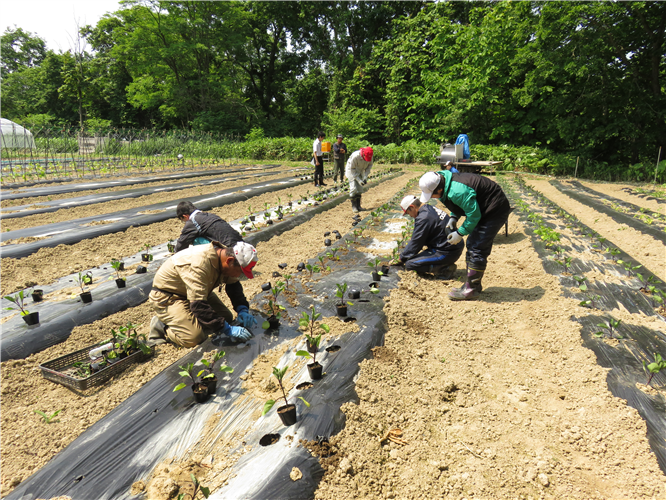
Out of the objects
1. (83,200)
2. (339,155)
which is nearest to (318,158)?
(339,155)

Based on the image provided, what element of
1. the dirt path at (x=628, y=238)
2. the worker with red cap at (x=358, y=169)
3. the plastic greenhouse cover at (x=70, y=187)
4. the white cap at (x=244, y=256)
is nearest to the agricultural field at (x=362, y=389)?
the dirt path at (x=628, y=238)

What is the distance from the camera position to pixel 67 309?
3893 millimetres

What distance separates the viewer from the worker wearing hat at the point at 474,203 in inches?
153

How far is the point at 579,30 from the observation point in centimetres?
1323

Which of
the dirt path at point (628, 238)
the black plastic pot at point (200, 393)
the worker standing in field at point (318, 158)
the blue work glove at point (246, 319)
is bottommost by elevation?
the black plastic pot at point (200, 393)

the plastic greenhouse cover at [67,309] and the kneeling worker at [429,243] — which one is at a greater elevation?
the kneeling worker at [429,243]

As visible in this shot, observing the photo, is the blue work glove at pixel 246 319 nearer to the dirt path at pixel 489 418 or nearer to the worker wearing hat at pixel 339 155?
the dirt path at pixel 489 418

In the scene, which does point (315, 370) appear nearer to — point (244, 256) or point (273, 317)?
point (273, 317)

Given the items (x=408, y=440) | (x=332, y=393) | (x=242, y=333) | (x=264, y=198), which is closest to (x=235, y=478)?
(x=332, y=393)

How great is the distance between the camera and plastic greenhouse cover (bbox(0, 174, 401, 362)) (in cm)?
341

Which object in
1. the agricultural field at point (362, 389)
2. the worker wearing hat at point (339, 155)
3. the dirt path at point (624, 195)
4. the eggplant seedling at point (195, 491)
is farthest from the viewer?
the worker wearing hat at point (339, 155)

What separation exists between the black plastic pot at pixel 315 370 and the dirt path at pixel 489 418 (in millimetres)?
341

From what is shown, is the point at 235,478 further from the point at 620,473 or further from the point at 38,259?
the point at 38,259

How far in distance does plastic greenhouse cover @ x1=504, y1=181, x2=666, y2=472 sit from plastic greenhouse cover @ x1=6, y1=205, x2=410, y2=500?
1.91 meters
